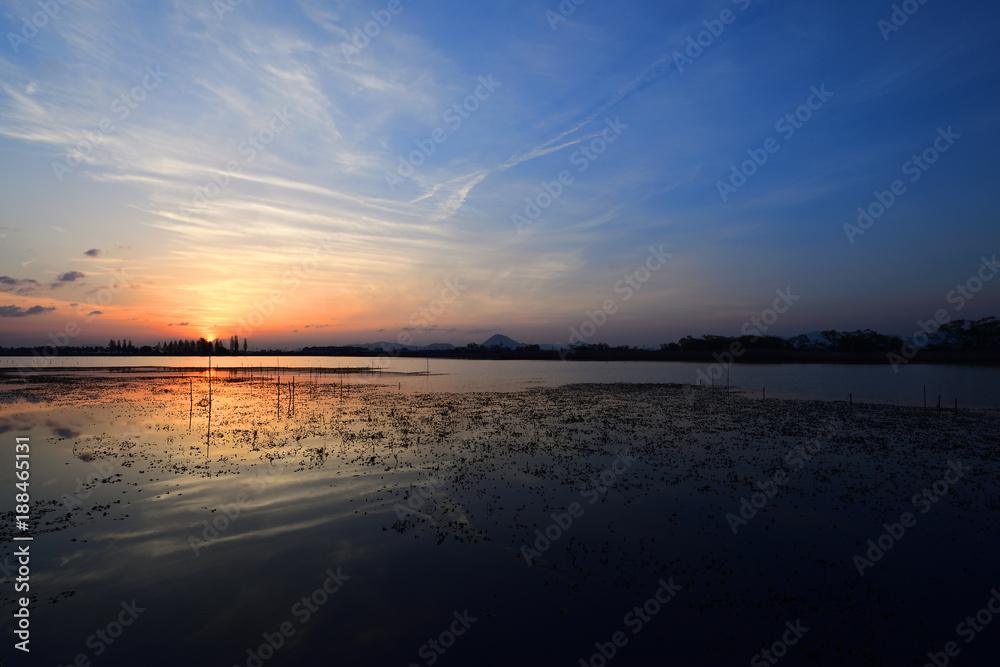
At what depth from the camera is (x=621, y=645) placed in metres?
8.07

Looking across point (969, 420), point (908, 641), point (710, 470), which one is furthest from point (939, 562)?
point (969, 420)

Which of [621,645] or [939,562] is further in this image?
[939,562]

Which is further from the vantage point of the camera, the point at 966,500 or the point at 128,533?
the point at 966,500

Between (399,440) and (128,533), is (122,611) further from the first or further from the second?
(399,440)

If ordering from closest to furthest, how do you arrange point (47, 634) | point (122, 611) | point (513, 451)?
1. point (47, 634)
2. point (122, 611)
3. point (513, 451)

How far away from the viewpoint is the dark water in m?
8.02

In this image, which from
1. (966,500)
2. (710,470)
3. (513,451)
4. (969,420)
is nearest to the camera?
(966,500)

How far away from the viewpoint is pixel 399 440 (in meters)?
24.1

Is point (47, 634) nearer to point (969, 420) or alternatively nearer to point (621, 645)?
point (621, 645)

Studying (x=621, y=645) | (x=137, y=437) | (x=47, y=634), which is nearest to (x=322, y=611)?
(x=47, y=634)

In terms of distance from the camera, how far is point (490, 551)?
11383 mm

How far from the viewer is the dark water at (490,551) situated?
802 centimetres

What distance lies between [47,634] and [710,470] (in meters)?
19.1

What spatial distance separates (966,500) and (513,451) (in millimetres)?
15735
